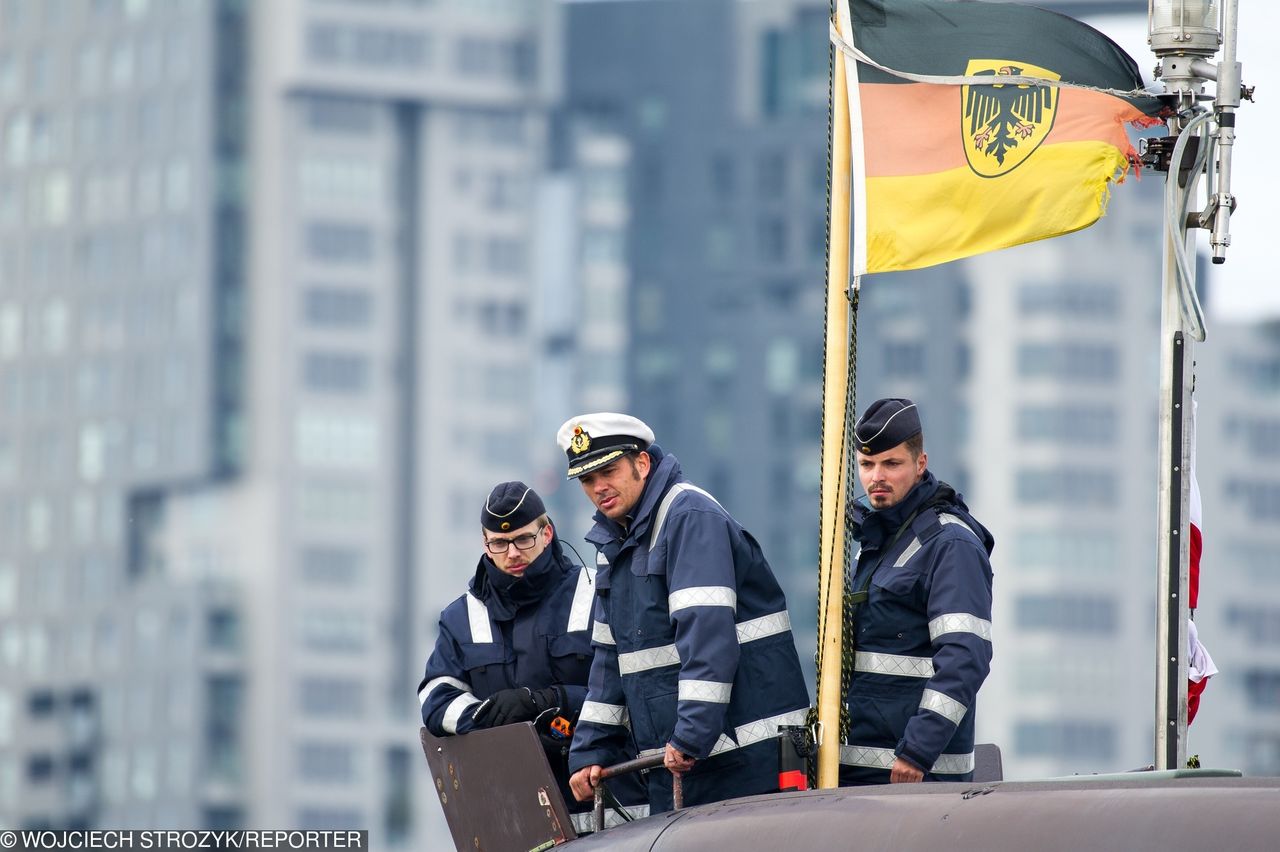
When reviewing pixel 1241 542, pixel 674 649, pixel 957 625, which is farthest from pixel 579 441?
pixel 1241 542

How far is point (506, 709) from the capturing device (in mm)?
7699

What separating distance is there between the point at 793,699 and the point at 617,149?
127632mm

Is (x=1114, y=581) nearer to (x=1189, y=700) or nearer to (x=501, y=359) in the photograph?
(x=501, y=359)

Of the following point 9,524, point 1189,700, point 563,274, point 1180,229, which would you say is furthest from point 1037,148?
point 563,274

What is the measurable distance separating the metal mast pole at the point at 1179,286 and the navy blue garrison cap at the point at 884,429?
29.4 inches

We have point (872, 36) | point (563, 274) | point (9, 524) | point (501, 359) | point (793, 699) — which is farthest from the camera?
point (563, 274)

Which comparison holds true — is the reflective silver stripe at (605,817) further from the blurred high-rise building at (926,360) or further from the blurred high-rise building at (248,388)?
the blurred high-rise building at (926,360)

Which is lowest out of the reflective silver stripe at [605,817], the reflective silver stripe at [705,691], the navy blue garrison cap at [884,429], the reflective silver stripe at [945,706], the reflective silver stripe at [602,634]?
the reflective silver stripe at [605,817]

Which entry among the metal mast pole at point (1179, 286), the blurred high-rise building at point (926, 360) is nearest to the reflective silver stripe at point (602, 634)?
the metal mast pole at point (1179, 286)

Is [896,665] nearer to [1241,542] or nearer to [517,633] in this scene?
[517,633]

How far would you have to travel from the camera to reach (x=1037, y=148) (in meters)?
7.45

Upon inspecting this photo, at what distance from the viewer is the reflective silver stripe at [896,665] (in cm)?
715

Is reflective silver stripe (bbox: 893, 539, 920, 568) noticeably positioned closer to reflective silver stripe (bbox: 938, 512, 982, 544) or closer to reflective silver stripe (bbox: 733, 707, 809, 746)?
reflective silver stripe (bbox: 938, 512, 982, 544)

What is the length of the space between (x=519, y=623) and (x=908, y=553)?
1.51 m
